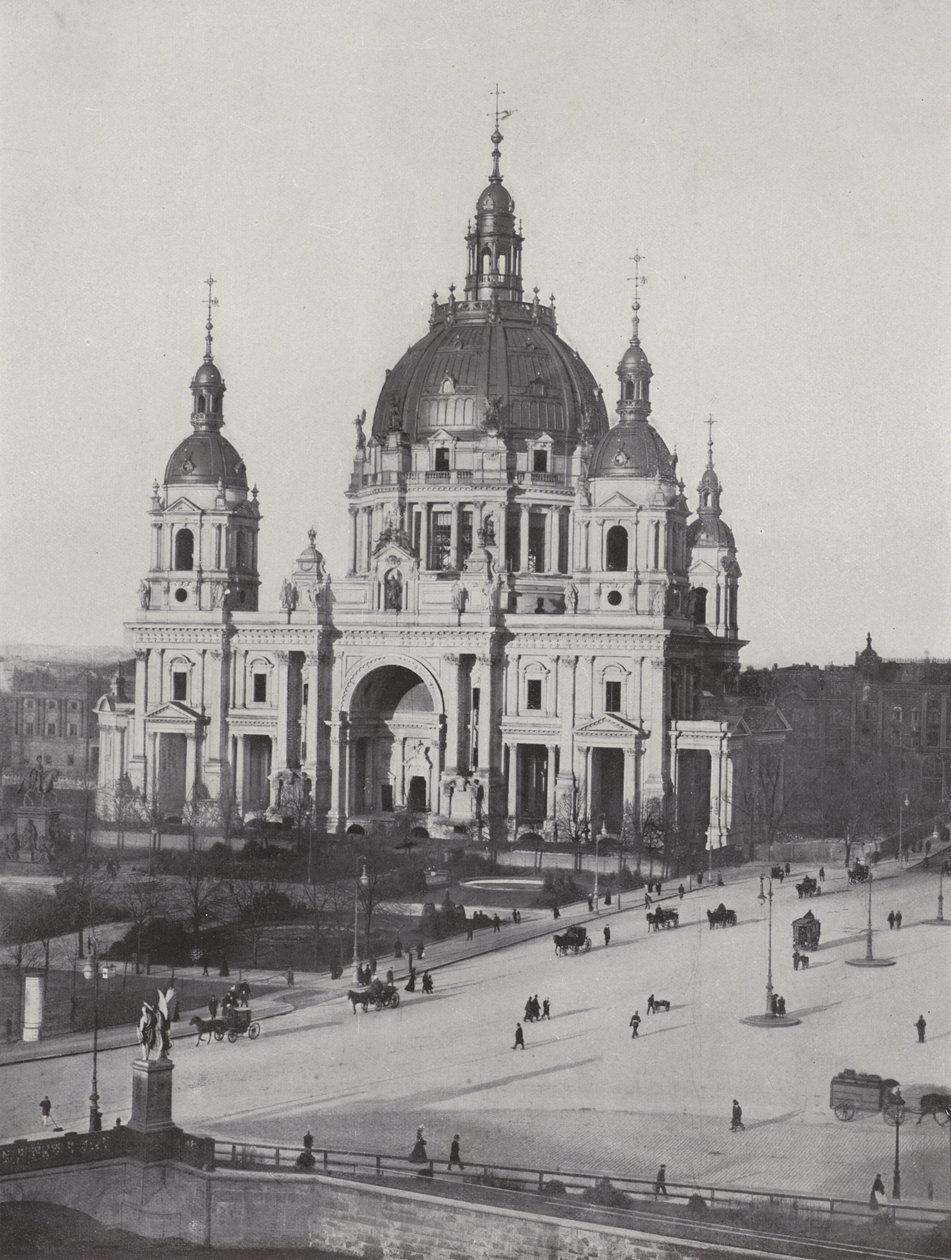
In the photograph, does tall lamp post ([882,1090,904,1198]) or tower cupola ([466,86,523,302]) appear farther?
tower cupola ([466,86,523,302])

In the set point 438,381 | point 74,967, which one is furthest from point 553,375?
point 74,967

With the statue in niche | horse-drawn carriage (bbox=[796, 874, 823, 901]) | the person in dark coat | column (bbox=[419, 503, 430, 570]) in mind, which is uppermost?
column (bbox=[419, 503, 430, 570])

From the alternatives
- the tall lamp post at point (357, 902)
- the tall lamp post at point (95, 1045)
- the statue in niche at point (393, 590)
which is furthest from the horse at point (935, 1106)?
the statue in niche at point (393, 590)

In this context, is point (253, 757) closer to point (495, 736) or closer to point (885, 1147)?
point (495, 736)

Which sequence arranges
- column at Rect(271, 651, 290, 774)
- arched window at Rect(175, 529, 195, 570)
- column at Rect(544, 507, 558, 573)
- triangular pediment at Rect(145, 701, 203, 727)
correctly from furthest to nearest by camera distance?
column at Rect(544, 507, 558, 573)
arched window at Rect(175, 529, 195, 570)
triangular pediment at Rect(145, 701, 203, 727)
column at Rect(271, 651, 290, 774)

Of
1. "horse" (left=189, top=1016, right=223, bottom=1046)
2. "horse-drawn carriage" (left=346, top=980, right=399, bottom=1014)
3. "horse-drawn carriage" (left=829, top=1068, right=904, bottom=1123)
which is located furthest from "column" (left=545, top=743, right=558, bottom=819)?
"horse-drawn carriage" (left=829, top=1068, right=904, bottom=1123)

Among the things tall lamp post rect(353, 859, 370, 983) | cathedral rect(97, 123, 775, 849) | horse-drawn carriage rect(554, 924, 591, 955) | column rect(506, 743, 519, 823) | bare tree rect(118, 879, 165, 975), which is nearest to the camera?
tall lamp post rect(353, 859, 370, 983)

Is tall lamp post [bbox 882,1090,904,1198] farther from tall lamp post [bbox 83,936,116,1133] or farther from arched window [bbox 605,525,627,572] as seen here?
arched window [bbox 605,525,627,572]
